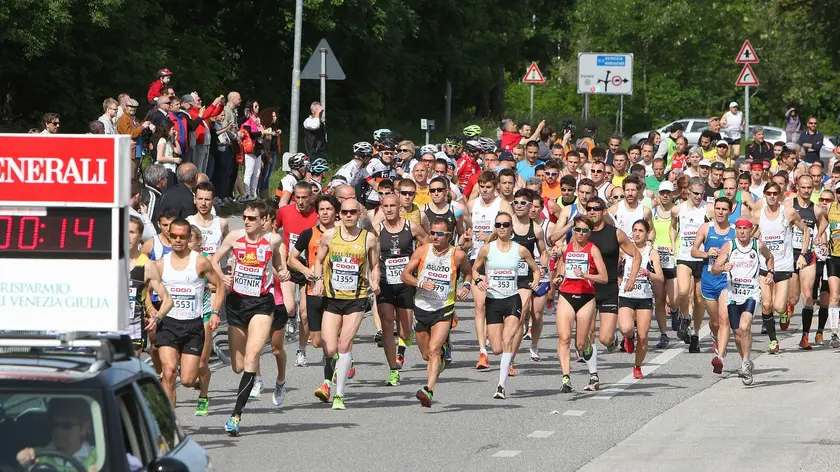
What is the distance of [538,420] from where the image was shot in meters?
13.4

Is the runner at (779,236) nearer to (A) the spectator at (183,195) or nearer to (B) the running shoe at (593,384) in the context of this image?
(B) the running shoe at (593,384)

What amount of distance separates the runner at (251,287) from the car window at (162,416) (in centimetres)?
507

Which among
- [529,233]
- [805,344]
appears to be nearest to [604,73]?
[805,344]

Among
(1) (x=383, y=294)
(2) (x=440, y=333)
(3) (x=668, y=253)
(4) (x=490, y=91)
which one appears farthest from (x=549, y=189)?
(4) (x=490, y=91)

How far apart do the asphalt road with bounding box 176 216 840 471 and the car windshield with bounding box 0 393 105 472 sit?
4.13 metres

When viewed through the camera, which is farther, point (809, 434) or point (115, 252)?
point (809, 434)

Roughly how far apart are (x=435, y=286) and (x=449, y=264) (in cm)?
25

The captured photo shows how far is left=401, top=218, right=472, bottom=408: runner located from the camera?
1433 cm

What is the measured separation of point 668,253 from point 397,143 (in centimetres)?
526

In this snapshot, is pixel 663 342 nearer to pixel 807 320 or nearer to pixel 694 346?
pixel 694 346

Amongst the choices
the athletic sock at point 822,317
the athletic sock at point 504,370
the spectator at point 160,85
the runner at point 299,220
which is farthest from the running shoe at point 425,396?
the spectator at point 160,85

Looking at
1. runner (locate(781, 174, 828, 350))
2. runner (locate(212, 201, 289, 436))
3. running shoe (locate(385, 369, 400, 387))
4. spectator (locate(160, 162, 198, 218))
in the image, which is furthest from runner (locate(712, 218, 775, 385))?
A: spectator (locate(160, 162, 198, 218))

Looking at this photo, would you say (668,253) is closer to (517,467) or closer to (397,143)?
(397,143)

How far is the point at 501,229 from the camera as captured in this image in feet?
49.4
